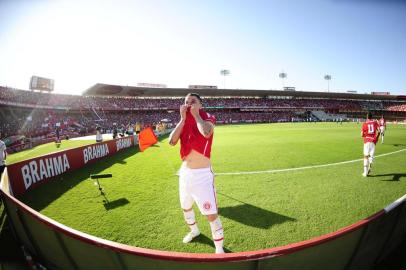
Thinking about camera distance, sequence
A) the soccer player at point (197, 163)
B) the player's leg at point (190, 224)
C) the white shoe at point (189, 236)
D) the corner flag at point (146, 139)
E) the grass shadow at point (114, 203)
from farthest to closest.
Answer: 1. the grass shadow at point (114, 203)
2. the corner flag at point (146, 139)
3. the white shoe at point (189, 236)
4. the player's leg at point (190, 224)
5. the soccer player at point (197, 163)

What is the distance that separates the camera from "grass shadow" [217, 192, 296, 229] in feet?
16.3

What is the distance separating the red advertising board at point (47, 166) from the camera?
759 cm

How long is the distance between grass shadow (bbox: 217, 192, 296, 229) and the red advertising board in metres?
6.79

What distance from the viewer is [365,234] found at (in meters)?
2.74

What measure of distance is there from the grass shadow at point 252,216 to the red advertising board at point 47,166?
6794 millimetres

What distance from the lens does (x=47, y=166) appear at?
9289 mm

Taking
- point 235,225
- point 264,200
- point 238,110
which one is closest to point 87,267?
point 235,225

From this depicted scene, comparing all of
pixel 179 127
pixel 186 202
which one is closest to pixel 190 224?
pixel 186 202

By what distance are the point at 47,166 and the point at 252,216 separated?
8.44 metres

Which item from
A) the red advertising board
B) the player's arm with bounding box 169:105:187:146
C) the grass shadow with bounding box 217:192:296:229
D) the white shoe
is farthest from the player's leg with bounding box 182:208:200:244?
the red advertising board

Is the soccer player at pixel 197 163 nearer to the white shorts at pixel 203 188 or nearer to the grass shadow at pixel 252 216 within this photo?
the white shorts at pixel 203 188

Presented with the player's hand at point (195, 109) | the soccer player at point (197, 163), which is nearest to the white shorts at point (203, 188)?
the soccer player at point (197, 163)

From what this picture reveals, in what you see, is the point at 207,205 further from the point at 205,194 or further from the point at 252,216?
the point at 252,216

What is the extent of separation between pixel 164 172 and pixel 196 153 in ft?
22.9
